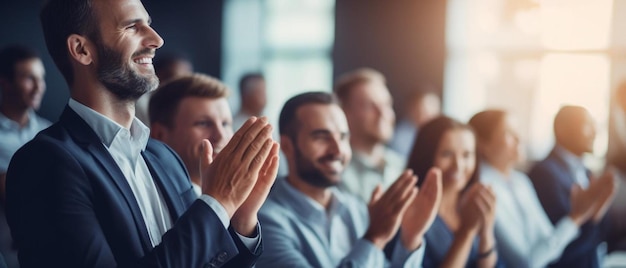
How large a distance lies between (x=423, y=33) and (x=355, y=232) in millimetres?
3213

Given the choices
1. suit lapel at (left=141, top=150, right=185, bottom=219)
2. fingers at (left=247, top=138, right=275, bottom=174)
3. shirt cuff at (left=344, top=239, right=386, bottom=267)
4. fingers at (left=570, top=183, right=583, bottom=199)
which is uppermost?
fingers at (left=247, top=138, right=275, bottom=174)

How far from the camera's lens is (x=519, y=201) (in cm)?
218

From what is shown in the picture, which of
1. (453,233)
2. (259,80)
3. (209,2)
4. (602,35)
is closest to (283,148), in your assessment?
(453,233)

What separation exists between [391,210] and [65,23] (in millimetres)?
731

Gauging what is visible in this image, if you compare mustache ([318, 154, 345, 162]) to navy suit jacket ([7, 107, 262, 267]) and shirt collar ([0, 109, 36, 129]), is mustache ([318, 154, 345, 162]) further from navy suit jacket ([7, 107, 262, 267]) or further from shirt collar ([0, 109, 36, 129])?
shirt collar ([0, 109, 36, 129])

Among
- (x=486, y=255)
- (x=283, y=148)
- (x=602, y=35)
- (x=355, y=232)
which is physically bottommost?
(x=486, y=255)

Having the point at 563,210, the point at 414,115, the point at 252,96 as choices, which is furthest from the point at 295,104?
the point at 414,115

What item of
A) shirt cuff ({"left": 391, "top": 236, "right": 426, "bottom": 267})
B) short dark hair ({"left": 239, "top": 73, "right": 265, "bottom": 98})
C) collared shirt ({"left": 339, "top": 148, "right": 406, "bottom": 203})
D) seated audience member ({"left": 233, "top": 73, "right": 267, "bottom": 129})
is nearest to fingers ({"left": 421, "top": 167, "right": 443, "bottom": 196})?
shirt cuff ({"left": 391, "top": 236, "right": 426, "bottom": 267})

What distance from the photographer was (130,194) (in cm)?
94

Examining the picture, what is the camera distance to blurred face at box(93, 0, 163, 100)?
96 centimetres

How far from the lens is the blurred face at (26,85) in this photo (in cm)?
219

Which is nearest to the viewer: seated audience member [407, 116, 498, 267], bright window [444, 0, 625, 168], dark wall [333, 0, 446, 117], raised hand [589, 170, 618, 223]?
seated audience member [407, 116, 498, 267]

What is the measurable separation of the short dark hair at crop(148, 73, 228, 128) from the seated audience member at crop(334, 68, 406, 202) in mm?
883

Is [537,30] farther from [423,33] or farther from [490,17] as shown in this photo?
[423,33]
